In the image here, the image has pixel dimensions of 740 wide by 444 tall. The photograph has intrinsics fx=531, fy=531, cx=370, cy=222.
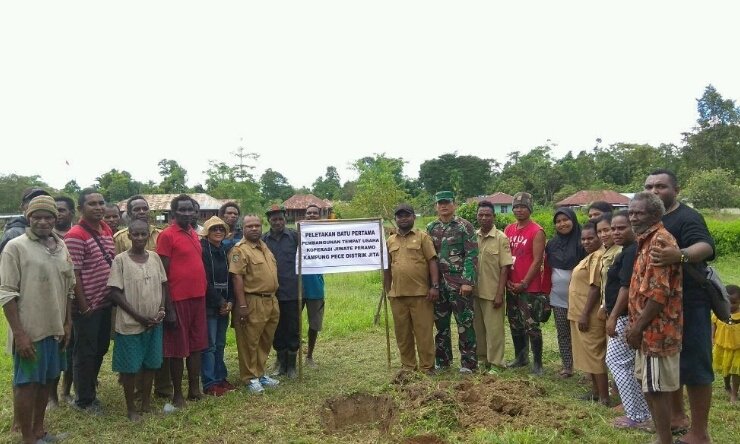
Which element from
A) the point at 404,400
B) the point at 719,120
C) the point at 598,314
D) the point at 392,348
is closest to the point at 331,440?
the point at 404,400

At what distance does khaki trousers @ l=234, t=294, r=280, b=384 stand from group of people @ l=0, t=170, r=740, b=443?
1 centimetres

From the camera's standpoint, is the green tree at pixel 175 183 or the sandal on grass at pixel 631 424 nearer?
the sandal on grass at pixel 631 424

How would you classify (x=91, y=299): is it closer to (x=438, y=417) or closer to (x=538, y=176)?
(x=438, y=417)

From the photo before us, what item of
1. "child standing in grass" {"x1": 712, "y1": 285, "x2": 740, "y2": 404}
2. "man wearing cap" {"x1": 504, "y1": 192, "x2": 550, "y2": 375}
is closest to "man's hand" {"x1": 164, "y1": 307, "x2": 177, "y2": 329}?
"man wearing cap" {"x1": 504, "y1": 192, "x2": 550, "y2": 375}

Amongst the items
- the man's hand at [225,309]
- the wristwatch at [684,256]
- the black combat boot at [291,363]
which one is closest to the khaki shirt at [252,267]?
the man's hand at [225,309]

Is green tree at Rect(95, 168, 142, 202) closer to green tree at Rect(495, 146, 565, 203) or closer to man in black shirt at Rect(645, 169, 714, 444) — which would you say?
green tree at Rect(495, 146, 565, 203)

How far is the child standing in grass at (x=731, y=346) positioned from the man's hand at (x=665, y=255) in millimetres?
2042

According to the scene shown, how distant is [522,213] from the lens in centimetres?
583

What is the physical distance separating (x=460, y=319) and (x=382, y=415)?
1.59m

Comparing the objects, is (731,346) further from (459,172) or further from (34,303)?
(459,172)

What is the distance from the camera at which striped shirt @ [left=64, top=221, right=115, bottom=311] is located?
15.1ft

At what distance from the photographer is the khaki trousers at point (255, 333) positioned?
5.48 metres

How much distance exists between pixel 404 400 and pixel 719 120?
51.6 m

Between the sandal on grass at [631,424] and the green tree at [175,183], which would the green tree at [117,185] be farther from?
the sandal on grass at [631,424]
